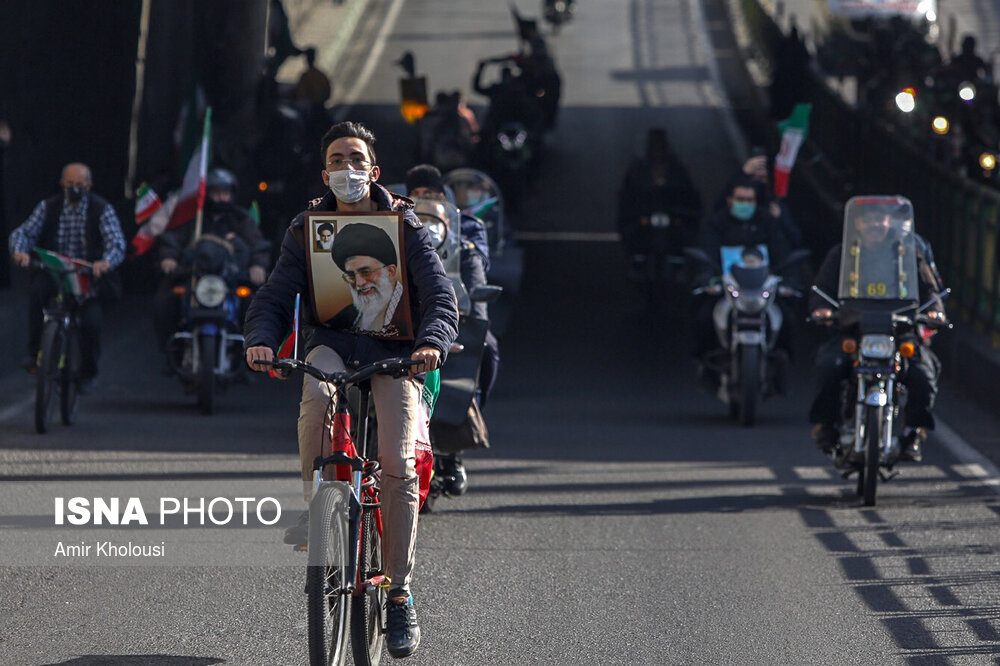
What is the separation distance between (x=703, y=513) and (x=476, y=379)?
148 cm

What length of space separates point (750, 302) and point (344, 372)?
27.2 ft

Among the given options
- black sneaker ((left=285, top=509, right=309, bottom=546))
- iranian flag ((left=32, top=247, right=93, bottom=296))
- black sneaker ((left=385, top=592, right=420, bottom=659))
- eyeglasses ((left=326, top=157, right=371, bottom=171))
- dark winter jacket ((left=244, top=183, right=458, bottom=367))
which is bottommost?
iranian flag ((left=32, top=247, right=93, bottom=296))

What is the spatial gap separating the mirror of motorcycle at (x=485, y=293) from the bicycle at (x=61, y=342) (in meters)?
4.08

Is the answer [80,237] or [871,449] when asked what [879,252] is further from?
[80,237]

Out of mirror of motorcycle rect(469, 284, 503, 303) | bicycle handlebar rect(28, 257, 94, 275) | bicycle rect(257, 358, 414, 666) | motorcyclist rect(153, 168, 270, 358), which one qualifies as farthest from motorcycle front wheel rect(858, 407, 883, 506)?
motorcyclist rect(153, 168, 270, 358)

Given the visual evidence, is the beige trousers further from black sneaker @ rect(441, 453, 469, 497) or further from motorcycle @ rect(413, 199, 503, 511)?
black sneaker @ rect(441, 453, 469, 497)

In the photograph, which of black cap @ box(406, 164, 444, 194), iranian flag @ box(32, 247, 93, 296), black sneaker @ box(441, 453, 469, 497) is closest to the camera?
black sneaker @ box(441, 453, 469, 497)

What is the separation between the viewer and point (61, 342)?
42.7 ft

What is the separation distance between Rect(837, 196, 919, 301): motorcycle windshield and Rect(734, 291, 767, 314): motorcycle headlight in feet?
11.0

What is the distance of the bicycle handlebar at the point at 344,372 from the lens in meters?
6.34

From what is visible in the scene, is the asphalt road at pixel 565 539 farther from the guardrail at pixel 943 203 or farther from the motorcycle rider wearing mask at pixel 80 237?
the guardrail at pixel 943 203

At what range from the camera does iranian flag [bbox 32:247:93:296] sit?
43.2 feet

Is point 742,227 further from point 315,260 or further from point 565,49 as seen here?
point 565,49

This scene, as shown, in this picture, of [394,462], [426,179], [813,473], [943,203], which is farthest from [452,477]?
[943,203]
